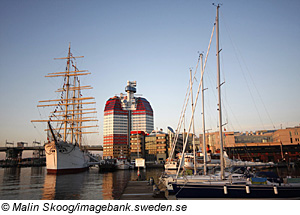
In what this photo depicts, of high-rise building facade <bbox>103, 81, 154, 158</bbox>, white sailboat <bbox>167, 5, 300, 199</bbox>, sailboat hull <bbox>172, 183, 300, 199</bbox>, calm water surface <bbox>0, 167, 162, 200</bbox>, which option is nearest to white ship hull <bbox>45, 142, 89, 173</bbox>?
calm water surface <bbox>0, 167, 162, 200</bbox>

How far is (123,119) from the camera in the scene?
18112cm

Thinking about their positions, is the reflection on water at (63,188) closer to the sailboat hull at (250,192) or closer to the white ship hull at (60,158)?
the sailboat hull at (250,192)

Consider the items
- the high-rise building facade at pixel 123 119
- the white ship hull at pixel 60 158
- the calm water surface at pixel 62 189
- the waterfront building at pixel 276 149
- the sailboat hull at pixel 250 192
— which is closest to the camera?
the sailboat hull at pixel 250 192

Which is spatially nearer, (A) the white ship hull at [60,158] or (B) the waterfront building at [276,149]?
(A) the white ship hull at [60,158]

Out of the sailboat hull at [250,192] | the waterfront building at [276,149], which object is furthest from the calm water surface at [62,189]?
the waterfront building at [276,149]

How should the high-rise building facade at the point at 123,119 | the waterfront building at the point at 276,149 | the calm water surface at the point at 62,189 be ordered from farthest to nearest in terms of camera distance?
the high-rise building facade at the point at 123,119 < the waterfront building at the point at 276,149 < the calm water surface at the point at 62,189

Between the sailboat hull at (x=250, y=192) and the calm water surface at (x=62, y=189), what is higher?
the sailboat hull at (x=250, y=192)

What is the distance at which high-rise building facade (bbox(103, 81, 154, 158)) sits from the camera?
563ft

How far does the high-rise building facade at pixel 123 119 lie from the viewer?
6757 inches

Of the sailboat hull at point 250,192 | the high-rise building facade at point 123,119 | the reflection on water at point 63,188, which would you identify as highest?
the high-rise building facade at point 123,119

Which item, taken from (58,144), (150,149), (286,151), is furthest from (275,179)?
(150,149)

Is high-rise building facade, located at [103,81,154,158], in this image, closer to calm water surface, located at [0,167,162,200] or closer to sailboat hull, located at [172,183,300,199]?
calm water surface, located at [0,167,162,200]
